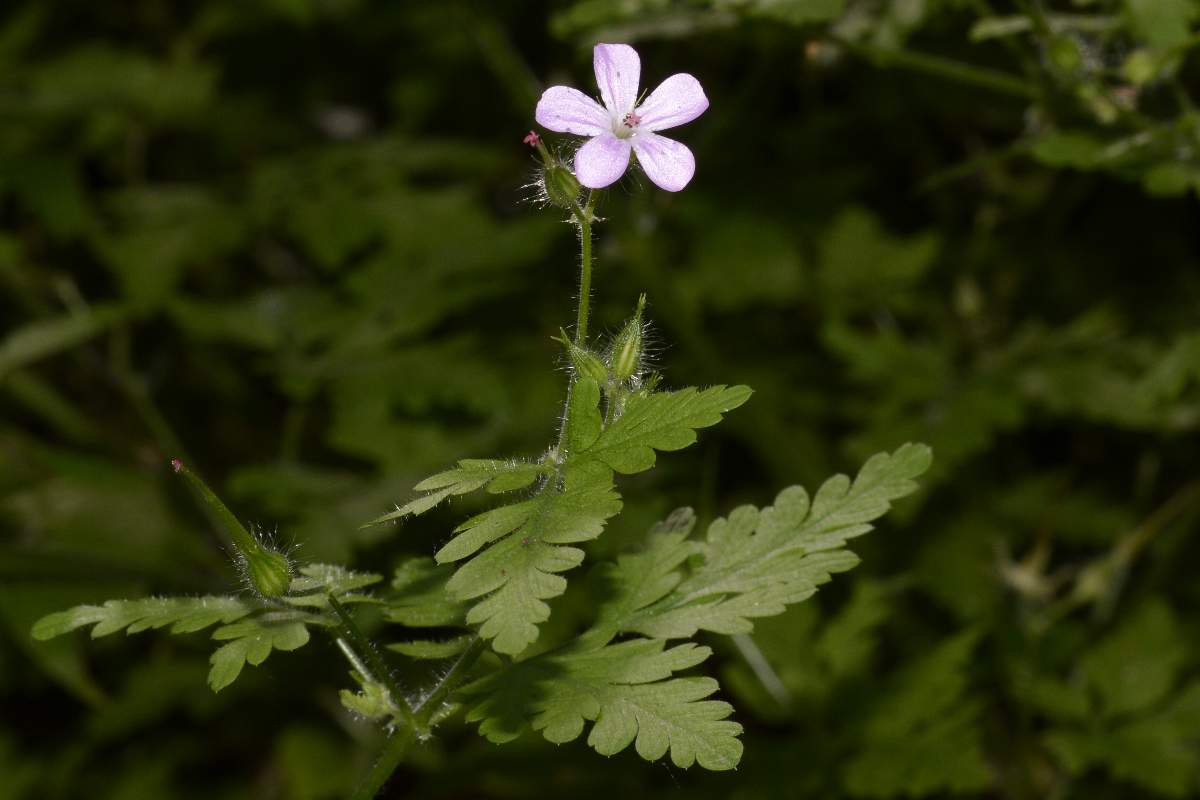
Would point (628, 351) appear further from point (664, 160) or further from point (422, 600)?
point (422, 600)

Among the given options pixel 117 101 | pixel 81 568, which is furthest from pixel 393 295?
pixel 117 101

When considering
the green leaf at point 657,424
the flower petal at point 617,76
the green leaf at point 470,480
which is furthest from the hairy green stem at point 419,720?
the flower petal at point 617,76

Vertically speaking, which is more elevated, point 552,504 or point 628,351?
point 628,351

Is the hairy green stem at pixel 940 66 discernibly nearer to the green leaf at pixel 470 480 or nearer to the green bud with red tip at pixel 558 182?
the green bud with red tip at pixel 558 182

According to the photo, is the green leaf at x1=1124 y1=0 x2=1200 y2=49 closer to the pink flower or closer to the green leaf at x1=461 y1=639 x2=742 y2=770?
the pink flower

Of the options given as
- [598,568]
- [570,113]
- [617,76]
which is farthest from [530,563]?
[617,76]

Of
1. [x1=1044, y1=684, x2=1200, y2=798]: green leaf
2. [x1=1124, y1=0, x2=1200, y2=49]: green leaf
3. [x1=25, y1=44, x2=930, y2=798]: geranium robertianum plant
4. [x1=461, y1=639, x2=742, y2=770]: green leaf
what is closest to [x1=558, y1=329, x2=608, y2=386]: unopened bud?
[x1=25, y1=44, x2=930, y2=798]: geranium robertianum plant

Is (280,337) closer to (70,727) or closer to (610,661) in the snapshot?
(70,727)
